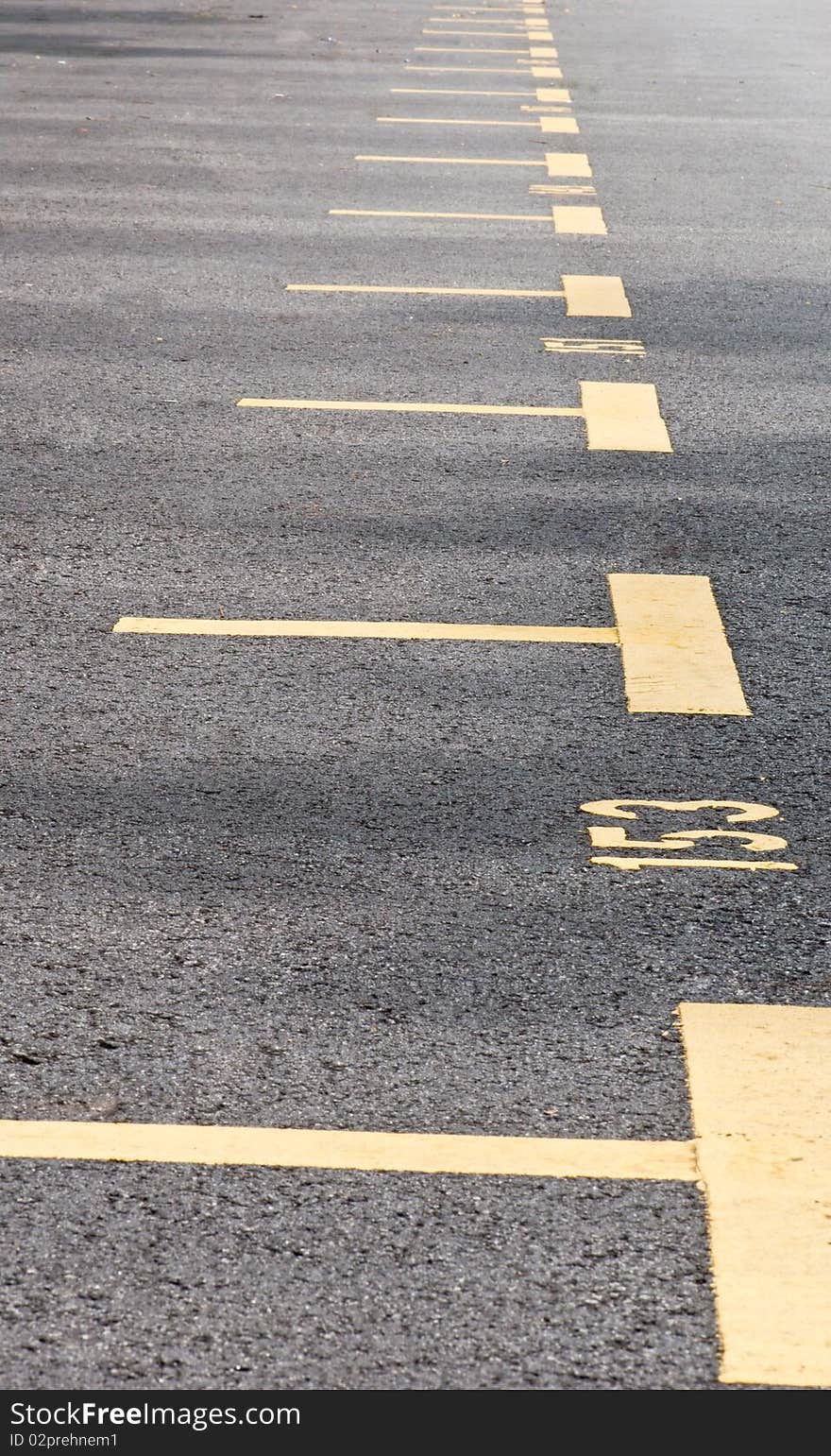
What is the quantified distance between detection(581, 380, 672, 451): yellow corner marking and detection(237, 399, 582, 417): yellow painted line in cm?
16

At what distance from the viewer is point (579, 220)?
13.0 m

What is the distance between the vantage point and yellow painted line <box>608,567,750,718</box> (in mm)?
5590

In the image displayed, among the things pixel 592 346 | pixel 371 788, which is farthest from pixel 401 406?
pixel 371 788

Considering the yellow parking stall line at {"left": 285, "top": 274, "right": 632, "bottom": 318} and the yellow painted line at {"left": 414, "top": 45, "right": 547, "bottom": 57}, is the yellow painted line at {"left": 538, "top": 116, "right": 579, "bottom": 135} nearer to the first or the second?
the yellow painted line at {"left": 414, "top": 45, "right": 547, "bottom": 57}

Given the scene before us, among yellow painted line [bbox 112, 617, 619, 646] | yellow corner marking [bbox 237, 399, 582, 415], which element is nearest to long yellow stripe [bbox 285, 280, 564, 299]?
yellow corner marking [bbox 237, 399, 582, 415]

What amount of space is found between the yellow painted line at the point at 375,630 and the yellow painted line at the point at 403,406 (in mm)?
2646

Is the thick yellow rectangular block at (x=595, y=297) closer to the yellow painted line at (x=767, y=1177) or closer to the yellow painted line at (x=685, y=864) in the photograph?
the yellow painted line at (x=685, y=864)

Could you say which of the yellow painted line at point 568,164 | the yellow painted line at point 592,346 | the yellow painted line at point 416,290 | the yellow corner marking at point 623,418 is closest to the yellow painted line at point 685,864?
the yellow corner marking at point 623,418

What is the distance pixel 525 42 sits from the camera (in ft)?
79.7

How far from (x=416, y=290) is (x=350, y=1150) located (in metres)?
8.07

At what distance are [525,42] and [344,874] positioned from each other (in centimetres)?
2217
